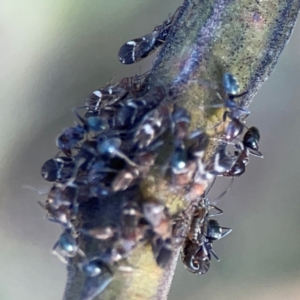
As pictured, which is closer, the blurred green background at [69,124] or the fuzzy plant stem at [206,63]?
the fuzzy plant stem at [206,63]

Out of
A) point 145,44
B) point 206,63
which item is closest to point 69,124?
point 145,44

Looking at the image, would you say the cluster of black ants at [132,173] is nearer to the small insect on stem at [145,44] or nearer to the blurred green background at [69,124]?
the small insect on stem at [145,44]

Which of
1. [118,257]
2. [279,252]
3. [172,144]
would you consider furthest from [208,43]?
[279,252]

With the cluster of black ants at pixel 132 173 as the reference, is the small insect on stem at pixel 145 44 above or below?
above

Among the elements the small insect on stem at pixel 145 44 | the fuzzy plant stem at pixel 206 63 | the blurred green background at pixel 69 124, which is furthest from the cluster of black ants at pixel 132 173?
the blurred green background at pixel 69 124

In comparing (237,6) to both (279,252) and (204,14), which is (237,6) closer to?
(204,14)

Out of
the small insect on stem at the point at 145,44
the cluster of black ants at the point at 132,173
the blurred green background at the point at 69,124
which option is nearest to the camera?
the cluster of black ants at the point at 132,173

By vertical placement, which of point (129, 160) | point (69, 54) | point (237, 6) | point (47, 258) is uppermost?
point (69, 54)
